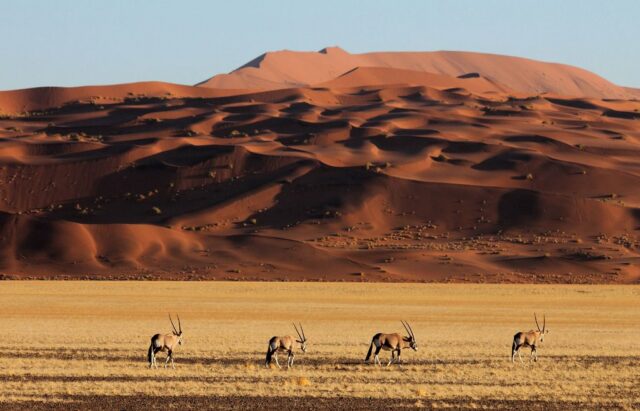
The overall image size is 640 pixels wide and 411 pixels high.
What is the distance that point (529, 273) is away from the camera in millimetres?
63031

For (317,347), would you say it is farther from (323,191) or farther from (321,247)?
(323,191)

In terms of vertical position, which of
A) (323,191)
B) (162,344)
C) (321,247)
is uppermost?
(162,344)

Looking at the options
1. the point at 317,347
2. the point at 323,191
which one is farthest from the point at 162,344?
the point at 323,191

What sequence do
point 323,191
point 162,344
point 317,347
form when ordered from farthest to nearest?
point 323,191 → point 317,347 → point 162,344

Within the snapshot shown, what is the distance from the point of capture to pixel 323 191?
84.8 m

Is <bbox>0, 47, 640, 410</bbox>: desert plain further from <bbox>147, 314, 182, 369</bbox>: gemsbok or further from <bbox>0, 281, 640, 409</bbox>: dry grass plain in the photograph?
<bbox>147, 314, 182, 369</bbox>: gemsbok

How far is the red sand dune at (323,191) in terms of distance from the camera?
65875mm

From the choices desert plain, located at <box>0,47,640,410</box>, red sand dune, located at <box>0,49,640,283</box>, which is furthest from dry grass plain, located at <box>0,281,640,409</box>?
red sand dune, located at <box>0,49,640,283</box>

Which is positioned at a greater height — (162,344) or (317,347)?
(162,344)

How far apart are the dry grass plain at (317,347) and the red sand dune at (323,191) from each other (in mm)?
8188

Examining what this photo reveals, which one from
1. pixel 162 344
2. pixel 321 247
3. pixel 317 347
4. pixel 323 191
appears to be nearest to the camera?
pixel 162 344

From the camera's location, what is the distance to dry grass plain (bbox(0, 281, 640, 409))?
20.4m

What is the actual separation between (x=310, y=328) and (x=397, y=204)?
4511 centimetres

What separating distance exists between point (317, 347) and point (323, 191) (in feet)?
180
